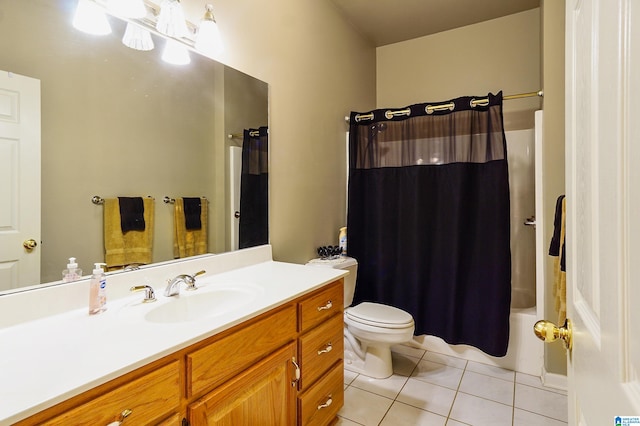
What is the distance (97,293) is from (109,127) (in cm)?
62

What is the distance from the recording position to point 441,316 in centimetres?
237

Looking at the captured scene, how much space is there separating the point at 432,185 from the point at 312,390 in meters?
1.62

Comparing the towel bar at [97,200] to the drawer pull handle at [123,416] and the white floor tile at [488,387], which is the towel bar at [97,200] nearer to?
the drawer pull handle at [123,416]

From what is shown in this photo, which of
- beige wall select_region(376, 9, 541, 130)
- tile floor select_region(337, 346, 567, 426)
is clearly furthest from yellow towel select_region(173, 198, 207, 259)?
beige wall select_region(376, 9, 541, 130)

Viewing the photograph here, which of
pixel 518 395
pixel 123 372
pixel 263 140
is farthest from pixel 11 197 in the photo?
pixel 518 395

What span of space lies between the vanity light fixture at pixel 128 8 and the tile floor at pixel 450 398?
6.89ft

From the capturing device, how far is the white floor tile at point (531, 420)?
5.56 feet

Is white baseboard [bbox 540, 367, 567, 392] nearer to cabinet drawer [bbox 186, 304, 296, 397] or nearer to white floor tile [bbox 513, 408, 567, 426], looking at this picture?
white floor tile [bbox 513, 408, 567, 426]

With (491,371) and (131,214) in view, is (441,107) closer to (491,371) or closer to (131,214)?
(491,371)

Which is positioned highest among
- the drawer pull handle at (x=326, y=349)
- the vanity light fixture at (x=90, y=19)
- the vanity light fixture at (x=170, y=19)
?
the vanity light fixture at (x=170, y=19)

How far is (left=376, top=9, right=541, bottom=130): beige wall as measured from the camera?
2725mm

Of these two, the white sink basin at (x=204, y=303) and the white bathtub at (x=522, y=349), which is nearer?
the white sink basin at (x=204, y=303)

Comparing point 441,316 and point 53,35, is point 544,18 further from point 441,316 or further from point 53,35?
point 53,35

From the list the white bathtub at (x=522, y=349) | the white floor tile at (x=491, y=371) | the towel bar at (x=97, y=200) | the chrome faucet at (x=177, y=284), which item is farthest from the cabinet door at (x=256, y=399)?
the white bathtub at (x=522, y=349)
